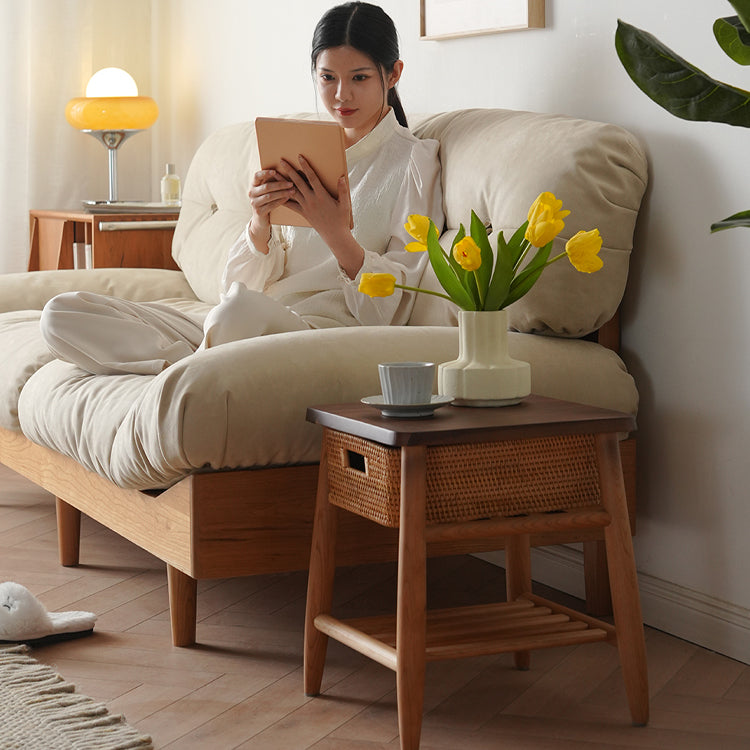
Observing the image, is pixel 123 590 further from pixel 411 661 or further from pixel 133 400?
pixel 411 661

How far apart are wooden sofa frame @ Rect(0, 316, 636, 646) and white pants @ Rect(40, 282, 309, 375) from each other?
22 centimetres

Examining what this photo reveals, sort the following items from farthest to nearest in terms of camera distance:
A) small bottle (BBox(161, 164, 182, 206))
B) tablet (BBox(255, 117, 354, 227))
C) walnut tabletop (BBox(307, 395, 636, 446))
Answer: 1. small bottle (BBox(161, 164, 182, 206))
2. tablet (BBox(255, 117, 354, 227))
3. walnut tabletop (BBox(307, 395, 636, 446))

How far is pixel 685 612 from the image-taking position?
1.96m

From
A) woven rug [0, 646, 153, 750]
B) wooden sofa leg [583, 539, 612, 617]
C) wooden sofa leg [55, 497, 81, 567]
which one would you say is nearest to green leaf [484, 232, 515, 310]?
wooden sofa leg [583, 539, 612, 617]

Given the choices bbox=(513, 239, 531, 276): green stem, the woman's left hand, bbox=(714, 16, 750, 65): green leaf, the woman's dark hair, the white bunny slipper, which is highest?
the woman's dark hair

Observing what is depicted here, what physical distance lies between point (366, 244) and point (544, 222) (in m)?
0.70

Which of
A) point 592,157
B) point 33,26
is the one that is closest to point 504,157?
point 592,157

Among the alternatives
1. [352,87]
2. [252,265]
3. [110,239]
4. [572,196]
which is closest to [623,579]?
A: [572,196]

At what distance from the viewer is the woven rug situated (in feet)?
4.89

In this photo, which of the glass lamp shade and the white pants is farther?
the glass lamp shade

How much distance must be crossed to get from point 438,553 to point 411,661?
319 millimetres

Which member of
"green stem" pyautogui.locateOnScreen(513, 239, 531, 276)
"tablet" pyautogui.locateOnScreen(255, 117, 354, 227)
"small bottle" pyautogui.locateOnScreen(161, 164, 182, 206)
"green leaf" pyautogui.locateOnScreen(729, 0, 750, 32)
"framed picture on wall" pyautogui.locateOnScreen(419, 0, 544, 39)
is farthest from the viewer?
"small bottle" pyautogui.locateOnScreen(161, 164, 182, 206)

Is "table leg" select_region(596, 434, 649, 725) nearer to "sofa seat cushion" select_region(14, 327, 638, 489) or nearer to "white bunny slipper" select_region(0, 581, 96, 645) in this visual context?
"sofa seat cushion" select_region(14, 327, 638, 489)

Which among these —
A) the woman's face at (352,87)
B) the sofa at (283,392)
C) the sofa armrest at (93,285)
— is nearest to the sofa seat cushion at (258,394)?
the sofa at (283,392)
